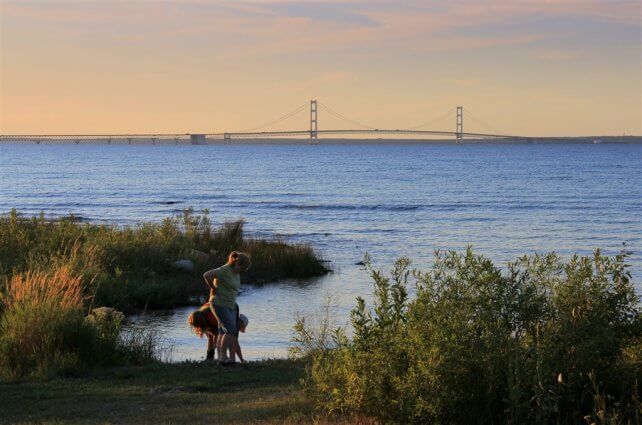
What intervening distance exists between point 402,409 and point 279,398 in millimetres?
2143

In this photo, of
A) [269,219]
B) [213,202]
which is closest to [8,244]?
[269,219]

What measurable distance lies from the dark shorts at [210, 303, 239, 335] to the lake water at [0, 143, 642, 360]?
1.90 metres

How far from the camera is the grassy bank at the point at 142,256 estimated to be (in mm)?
17375

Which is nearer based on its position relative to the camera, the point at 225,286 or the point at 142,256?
the point at 225,286

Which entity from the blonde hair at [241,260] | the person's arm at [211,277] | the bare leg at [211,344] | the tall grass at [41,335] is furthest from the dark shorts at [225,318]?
the tall grass at [41,335]

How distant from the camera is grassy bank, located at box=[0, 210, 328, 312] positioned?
17375 mm

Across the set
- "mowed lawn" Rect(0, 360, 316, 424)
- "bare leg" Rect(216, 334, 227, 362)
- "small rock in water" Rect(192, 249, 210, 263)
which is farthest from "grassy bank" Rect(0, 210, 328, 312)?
"mowed lawn" Rect(0, 360, 316, 424)

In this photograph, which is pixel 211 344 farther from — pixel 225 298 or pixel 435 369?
pixel 435 369

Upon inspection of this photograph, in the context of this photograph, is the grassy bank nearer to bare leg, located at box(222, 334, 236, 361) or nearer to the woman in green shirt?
the woman in green shirt

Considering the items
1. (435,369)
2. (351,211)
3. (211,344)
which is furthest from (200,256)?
(351,211)

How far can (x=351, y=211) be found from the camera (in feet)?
159

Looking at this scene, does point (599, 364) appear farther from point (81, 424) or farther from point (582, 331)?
point (81, 424)

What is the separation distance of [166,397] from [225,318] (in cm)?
224

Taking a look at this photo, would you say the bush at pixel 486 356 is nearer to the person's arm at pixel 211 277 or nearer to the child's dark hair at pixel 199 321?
the person's arm at pixel 211 277
